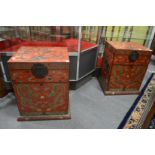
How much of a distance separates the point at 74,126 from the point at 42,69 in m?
0.91

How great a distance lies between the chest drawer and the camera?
1.55 meters

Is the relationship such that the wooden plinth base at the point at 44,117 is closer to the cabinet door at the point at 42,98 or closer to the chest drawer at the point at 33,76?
the cabinet door at the point at 42,98

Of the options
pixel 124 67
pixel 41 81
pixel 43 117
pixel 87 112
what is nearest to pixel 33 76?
pixel 41 81

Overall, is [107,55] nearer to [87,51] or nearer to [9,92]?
[87,51]

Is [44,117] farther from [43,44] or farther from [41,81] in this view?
[43,44]

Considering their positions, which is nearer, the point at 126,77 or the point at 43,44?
the point at 43,44

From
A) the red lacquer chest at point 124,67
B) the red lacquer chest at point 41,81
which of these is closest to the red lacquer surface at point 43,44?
the red lacquer chest at point 41,81

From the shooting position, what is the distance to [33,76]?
1.58 metres

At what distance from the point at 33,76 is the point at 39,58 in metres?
0.22

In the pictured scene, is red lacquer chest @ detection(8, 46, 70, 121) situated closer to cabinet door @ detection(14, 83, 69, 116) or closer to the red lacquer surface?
cabinet door @ detection(14, 83, 69, 116)

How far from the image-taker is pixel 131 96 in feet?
8.18

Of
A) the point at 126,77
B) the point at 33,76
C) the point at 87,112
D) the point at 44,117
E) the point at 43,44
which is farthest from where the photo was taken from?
the point at 126,77

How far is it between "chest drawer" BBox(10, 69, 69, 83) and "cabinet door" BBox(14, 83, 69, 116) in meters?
0.06

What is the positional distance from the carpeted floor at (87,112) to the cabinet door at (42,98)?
17cm
